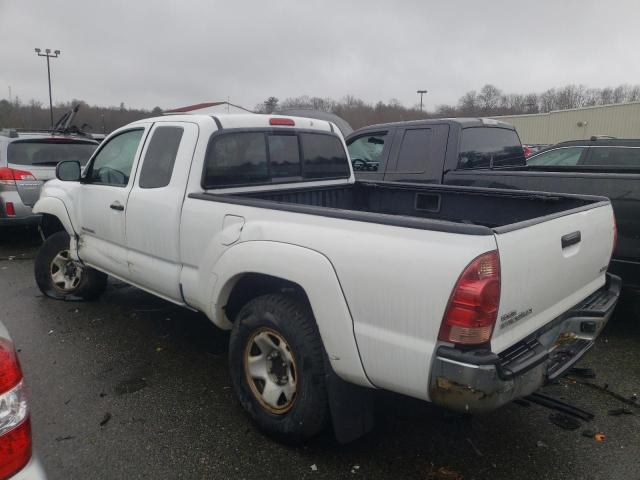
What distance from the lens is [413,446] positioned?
2.88 meters

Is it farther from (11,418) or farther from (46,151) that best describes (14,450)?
(46,151)

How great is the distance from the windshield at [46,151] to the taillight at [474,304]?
6970 millimetres

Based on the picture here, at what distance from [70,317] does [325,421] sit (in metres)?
3.37

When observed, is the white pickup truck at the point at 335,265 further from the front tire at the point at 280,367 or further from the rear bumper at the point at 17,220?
the rear bumper at the point at 17,220

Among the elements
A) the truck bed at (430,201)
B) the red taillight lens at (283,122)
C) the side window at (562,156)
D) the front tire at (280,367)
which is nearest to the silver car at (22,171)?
the red taillight lens at (283,122)

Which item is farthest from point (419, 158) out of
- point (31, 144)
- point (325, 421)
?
point (31, 144)

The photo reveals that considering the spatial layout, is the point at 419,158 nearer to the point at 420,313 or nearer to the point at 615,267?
the point at 615,267

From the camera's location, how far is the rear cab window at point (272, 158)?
140 inches

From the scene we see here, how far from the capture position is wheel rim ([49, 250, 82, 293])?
17.4 ft

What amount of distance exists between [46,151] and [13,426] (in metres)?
7.20

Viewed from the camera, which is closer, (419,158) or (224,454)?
(224,454)

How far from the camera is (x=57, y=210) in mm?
4914

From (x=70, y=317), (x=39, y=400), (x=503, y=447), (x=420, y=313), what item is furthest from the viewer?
(x=70, y=317)

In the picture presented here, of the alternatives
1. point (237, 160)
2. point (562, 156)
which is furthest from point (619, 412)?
point (562, 156)
